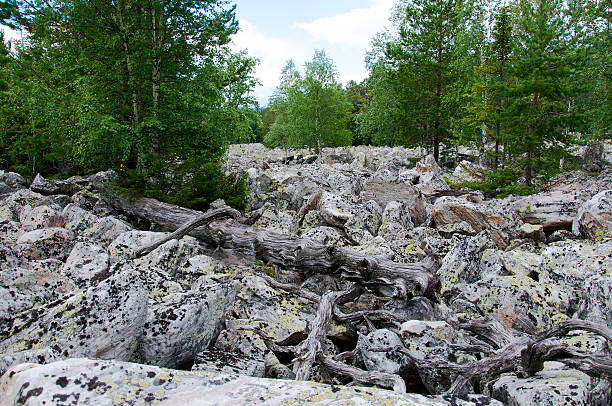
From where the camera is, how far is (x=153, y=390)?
230 cm

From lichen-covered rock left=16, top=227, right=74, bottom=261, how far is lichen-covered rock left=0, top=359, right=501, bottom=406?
5187mm

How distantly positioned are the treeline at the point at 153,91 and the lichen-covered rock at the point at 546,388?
27.7ft

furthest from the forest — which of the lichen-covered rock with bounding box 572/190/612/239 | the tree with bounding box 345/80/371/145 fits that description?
the tree with bounding box 345/80/371/145

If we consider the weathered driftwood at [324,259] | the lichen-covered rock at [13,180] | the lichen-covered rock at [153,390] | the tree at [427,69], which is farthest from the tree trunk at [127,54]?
the tree at [427,69]

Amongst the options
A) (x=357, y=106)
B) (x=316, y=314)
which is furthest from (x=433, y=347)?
(x=357, y=106)

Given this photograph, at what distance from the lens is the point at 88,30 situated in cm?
1143

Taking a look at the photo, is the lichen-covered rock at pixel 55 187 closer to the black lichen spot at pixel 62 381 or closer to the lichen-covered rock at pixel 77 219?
the lichen-covered rock at pixel 77 219

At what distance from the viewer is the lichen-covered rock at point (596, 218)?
24.1 feet

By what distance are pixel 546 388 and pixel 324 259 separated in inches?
142

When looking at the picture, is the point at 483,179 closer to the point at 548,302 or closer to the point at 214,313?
the point at 548,302

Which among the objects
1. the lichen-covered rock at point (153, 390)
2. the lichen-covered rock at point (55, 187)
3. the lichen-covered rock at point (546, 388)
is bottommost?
the lichen-covered rock at point (546, 388)

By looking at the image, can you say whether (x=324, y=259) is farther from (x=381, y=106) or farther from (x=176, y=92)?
(x=381, y=106)

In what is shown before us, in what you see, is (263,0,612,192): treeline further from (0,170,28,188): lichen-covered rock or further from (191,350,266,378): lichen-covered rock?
(0,170,28,188): lichen-covered rock

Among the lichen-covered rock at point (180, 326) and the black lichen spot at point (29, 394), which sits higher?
the black lichen spot at point (29, 394)
